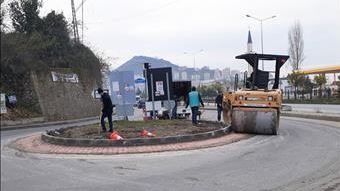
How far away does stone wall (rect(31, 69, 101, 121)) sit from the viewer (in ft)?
77.4

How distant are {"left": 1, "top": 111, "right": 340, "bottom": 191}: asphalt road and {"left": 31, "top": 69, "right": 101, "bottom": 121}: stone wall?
8744 mm

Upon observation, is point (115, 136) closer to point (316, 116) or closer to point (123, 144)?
point (123, 144)

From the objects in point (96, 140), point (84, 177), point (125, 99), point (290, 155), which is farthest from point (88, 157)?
point (125, 99)

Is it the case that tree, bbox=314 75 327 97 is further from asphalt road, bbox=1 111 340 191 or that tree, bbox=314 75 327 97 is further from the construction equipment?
asphalt road, bbox=1 111 340 191

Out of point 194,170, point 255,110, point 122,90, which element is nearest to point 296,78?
point 122,90

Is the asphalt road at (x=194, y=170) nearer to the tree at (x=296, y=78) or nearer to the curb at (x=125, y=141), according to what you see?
the curb at (x=125, y=141)

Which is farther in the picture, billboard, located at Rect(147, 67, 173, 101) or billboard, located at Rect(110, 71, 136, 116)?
billboard, located at Rect(147, 67, 173, 101)

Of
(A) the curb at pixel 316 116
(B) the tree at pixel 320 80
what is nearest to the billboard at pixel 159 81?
(A) the curb at pixel 316 116

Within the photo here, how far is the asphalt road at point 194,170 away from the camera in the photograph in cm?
890

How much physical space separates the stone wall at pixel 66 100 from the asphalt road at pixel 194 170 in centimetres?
874

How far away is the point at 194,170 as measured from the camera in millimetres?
10797

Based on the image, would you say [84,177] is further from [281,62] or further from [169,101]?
[169,101]

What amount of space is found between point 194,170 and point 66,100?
76.0 ft

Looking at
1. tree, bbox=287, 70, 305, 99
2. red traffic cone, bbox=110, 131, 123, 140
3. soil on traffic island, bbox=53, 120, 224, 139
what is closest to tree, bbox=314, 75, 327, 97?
tree, bbox=287, 70, 305, 99
